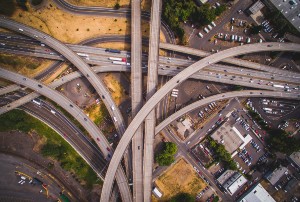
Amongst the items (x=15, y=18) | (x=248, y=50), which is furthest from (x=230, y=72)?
(x=15, y=18)

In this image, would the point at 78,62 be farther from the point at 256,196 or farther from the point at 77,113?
the point at 256,196

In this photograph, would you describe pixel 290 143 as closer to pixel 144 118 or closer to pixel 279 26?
pixel 279 26

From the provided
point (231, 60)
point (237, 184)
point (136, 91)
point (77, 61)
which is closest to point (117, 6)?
point (77, 61)

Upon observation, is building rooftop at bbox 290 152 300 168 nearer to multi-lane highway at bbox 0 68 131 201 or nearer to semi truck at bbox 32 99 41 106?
multi-lane highway at bbox 0 68 131 201

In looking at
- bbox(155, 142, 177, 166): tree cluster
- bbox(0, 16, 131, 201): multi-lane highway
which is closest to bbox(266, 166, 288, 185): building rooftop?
→ bbox(155, 142, 177, 166): tree cluster

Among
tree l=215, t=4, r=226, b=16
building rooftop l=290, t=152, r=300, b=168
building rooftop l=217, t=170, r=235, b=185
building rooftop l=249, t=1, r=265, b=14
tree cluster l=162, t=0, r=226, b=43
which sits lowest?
building rooftop l=290, t=152, r=300, b=168

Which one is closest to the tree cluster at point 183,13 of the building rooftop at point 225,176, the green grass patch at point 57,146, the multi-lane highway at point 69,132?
the multi-lane highway at point 69,132
